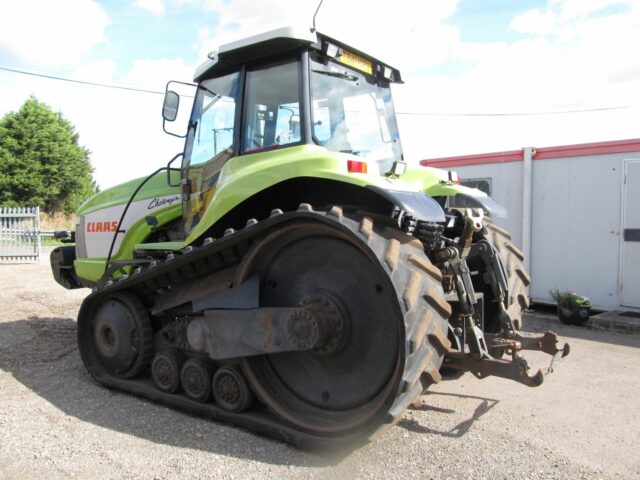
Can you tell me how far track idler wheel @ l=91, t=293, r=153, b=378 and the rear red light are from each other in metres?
2.36

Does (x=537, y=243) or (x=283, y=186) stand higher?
(x=283, y=186)

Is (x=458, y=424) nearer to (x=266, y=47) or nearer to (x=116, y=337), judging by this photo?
(x=116, y=337)

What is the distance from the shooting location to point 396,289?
3.19 metres

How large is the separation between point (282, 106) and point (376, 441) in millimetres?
2534

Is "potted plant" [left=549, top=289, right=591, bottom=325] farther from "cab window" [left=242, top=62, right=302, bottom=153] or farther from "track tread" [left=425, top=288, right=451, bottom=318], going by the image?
"cab window" [left=242, top=62, right=302, bottom=153]

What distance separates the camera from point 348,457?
3.42 m

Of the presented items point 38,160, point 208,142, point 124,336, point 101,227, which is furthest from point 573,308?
point 38,160

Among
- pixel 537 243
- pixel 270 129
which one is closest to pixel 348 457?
pixel 270 129

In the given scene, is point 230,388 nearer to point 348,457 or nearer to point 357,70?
point 348,457

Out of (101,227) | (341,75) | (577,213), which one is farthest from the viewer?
(577,213)

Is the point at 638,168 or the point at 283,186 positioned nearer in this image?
the point at 283,186

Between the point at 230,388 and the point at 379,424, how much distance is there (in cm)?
130

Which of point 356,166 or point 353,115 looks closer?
point 356,166

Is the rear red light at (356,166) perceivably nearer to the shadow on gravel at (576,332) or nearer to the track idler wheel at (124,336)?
the track idler wheel at (124,336)
